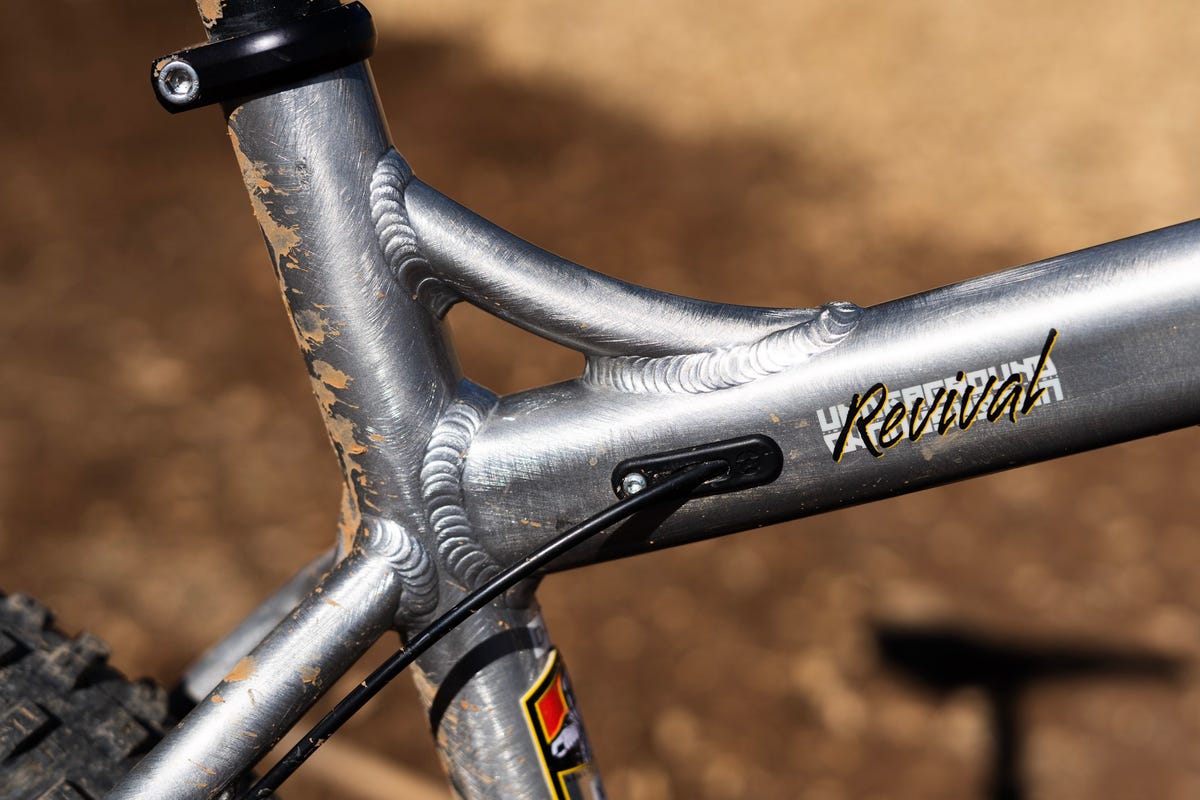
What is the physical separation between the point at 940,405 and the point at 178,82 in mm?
524

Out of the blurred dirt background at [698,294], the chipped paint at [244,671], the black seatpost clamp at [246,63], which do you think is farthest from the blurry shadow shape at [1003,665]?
the black seatpost clamp at [246,63]

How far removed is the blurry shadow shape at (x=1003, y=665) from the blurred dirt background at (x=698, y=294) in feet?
0.06

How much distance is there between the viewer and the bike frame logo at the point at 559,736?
818 millimetres

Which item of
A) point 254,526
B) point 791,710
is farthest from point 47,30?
point 791,710

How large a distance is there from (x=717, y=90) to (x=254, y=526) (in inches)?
95.9

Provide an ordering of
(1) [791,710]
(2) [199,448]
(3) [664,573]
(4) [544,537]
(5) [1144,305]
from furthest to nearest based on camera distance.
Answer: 1. (2) [199,448]
2. (3) [664,573]
3. (1) [791,710]
4. (4) [544,537]
5. (5) [1144,305]

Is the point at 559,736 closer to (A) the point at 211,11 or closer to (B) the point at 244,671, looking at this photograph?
(B) the point at 244,671

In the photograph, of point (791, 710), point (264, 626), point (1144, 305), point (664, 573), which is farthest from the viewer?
point (664, 573)

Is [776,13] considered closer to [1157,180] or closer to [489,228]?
[1157,180]

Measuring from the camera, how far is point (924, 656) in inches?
96.8

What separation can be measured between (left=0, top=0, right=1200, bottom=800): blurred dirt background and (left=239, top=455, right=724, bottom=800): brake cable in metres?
1.59

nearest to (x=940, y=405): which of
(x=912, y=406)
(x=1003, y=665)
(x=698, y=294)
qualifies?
(x=912, y=406)

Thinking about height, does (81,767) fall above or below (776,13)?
below

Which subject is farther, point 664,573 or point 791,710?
point 664,573
